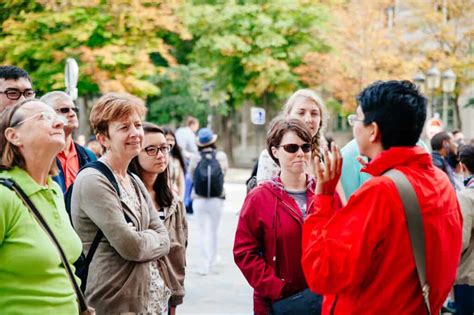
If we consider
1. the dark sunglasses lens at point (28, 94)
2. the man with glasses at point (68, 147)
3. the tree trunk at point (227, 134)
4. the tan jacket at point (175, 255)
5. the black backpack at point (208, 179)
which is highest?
the dark sunglasses lens at point (28, 94)

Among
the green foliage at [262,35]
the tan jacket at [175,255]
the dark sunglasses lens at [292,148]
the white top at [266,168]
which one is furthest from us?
the green foliage at [262,35]

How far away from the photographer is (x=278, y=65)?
3741cm

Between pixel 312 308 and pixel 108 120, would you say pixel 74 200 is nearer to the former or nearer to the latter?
pixel 108 120

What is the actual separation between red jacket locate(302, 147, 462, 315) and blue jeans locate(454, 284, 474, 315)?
3.86 m

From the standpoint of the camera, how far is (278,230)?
4328mm

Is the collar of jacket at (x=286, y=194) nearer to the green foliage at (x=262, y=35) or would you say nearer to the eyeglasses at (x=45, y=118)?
the eyeglasses at (x=45, y=118)

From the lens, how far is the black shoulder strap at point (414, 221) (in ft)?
9.85

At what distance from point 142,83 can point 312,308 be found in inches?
836

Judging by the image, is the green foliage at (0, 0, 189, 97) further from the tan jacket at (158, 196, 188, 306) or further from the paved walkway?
the tan jacket at (158, 196, 188, 306)

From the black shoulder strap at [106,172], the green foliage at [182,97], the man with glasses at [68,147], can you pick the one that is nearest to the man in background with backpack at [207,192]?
the man with glasses at [68,147]

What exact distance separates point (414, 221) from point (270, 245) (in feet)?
4.84

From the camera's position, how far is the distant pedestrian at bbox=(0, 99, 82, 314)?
313cm

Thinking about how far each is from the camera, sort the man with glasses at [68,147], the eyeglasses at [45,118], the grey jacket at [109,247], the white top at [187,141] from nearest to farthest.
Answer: the eyeglasses at [45,118] < the grey jacket at [109,247] < the man with glasses at [68,147] < the white top at [187,141]

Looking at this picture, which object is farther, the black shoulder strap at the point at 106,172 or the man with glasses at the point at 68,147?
the man with glasses at the point at 68,147
